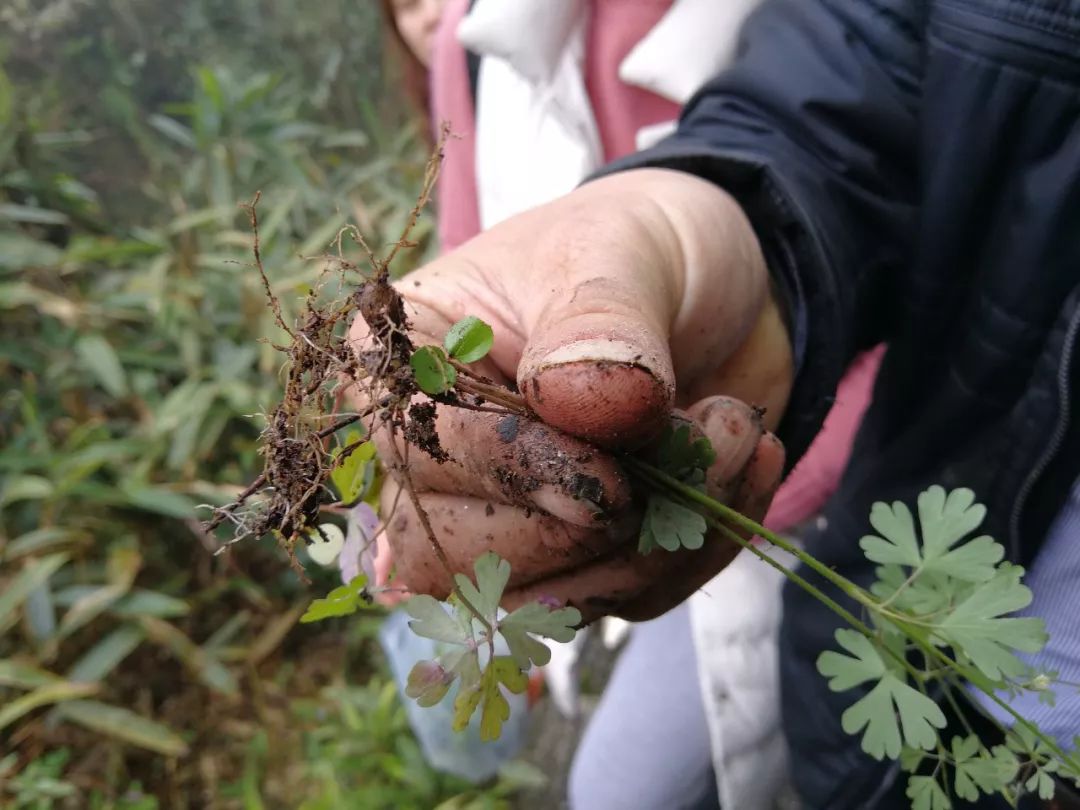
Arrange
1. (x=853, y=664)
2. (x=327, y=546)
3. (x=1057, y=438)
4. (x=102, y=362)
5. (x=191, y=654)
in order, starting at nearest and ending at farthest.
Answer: (x=853, y=664) < (x=327, y=546) < (x=1057, y=438) < (x=191, y=654) < (x=102, y=362)

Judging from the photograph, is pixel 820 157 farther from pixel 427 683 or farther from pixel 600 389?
pixel 427 683

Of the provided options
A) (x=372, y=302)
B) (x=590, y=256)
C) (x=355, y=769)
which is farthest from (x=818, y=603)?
(x=355, y=769)

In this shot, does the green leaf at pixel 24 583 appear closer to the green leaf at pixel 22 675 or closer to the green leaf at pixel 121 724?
the green leaf at pixel 22 675

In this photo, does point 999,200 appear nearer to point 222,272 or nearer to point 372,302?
point 372,302

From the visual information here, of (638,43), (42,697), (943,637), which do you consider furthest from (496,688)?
(42,697)

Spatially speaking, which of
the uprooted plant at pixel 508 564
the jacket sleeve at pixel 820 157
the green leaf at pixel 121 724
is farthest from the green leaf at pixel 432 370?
the green leaf at pixel 121 724

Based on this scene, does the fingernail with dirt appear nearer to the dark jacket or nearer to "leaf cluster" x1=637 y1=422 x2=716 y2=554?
"leaf cluster" x1=637 y1=422 x2=716 y2=554
